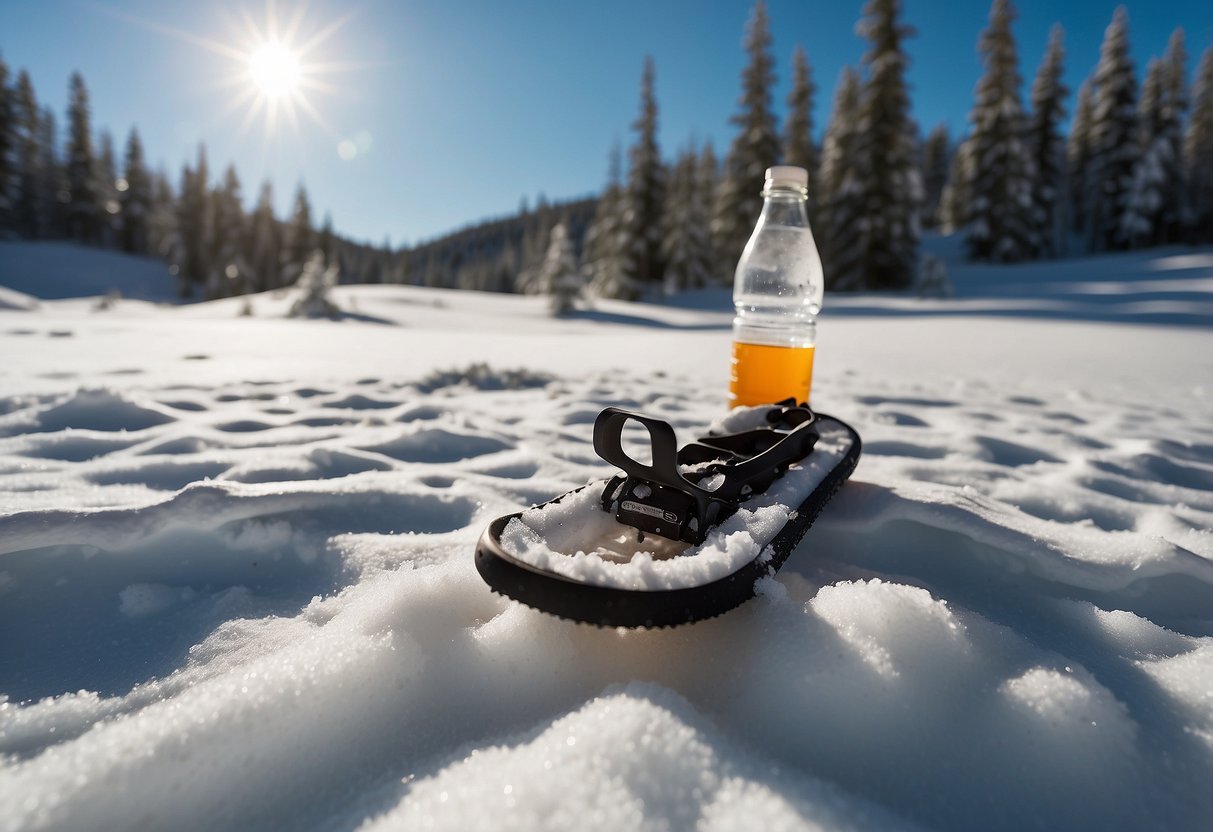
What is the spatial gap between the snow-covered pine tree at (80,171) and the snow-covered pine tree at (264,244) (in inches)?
345

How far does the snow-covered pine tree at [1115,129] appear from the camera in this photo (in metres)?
23.2

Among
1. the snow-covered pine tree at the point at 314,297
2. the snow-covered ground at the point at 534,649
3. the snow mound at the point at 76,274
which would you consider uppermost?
the snow mound at the point at 76,274

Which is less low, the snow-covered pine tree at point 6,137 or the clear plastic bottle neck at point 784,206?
the snow-covered pine tree at point 6,137

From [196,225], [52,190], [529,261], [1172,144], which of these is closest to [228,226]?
[196,225]

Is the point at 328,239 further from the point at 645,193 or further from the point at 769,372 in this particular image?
the point at 769,372

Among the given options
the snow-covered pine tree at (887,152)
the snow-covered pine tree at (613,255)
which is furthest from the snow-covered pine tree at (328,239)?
the snow-covered pine tree at (887,152)

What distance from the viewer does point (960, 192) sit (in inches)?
1082

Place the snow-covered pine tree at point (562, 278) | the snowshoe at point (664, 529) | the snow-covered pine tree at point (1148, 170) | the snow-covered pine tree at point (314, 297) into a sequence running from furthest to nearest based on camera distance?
the snow-covered pine tree at point (1148, 170)
the snow-covered pine tree at point (562, 278)
the snow-covered pine tree at point (314, 297)
the snowshoe at point (664, 529)

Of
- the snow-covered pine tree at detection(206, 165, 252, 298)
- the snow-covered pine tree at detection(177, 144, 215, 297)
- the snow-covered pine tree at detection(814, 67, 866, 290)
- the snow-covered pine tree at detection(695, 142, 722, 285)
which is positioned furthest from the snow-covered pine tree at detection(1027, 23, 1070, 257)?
the snow-covered pine tree at detection(177, 144, 215, 297)

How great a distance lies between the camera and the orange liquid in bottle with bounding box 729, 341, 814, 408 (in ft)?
5.93

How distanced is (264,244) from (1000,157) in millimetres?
42169

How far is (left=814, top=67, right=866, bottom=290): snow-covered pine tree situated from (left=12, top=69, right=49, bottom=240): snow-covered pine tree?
40.4 metres

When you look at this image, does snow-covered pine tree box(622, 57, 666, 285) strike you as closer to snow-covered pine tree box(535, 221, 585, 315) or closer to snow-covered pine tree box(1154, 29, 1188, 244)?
snow-covered pine tree box(535, 221, 585, 315)

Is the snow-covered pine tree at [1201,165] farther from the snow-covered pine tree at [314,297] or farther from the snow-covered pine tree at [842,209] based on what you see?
the snow-covered pine tree at [314,297]
